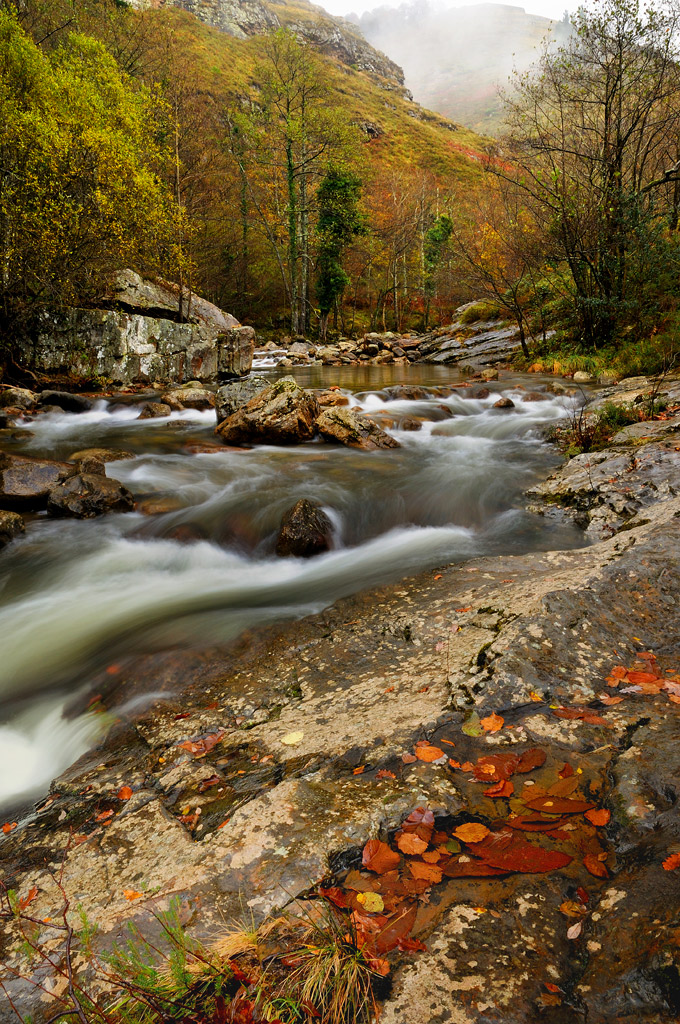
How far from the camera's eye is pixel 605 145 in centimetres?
1255

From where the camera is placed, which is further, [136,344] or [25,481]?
[136,344]

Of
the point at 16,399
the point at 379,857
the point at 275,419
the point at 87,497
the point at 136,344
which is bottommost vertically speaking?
the point at 379,857

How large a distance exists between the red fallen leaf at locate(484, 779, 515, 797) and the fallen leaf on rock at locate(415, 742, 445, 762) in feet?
0.81

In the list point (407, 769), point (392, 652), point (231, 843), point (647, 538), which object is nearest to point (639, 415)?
point (647, 538)

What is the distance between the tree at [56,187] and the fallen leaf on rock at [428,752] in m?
13.5

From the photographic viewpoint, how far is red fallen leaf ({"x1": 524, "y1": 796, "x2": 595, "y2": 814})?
1703mm

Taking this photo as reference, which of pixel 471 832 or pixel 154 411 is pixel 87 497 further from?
pixel 154 411

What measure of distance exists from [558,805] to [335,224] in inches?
1332

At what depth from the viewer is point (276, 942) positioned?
4.54ft

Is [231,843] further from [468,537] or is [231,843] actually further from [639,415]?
[639,415]

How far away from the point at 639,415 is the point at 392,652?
6.64 metres

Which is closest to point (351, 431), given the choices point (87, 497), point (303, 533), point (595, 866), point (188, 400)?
point (303, 533)

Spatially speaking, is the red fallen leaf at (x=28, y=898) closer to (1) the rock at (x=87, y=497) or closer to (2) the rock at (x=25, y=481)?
(1) the rock at (x=87, y=497)

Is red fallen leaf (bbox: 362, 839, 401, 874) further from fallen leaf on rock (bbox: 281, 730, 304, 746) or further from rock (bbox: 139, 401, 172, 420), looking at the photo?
rock (bbox: 139, 401, 172, 420)
